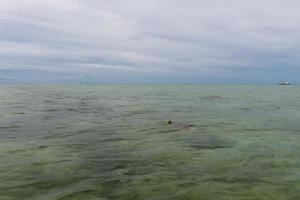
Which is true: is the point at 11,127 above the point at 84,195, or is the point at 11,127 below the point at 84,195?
below

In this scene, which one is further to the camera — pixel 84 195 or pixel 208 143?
pixel 208 143

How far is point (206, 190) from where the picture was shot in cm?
1004

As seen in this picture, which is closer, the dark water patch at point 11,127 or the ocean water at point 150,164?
the ocean water at point 150,164

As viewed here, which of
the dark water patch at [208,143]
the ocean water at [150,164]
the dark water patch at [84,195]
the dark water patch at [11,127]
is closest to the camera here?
the dark water patch at [84,195]

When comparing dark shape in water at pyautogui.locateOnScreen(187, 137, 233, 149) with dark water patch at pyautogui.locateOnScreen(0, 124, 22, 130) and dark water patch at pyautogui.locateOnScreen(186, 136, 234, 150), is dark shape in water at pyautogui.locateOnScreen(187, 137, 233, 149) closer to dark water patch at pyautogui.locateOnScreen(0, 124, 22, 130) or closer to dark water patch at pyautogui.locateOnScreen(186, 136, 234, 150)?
dark water patch at pyautogui.locateOnScreen(186, 136, 234, 150)

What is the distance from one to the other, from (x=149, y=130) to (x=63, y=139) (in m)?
5.72

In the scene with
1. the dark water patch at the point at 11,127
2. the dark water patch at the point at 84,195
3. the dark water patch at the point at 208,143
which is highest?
the dark water patch at the point at 84,195

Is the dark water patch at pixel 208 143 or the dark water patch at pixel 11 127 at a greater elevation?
the dark water patch at pixel 208 143

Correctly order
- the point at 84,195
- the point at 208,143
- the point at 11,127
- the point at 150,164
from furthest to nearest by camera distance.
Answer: the point at 11,127, the point at 208,143, the point at 150,164, the point at 84,195

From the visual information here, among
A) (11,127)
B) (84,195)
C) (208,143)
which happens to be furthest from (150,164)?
(11,127)

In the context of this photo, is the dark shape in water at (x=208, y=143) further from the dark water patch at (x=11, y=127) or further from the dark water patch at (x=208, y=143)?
the dark water patch at (x=11, y=127)

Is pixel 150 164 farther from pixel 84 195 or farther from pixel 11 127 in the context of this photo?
pixel 11 127

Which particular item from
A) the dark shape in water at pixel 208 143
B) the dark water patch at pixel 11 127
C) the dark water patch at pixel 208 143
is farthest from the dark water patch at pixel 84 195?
the dark water patch at pixel 11 127

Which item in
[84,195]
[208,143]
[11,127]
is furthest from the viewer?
[11,127]
